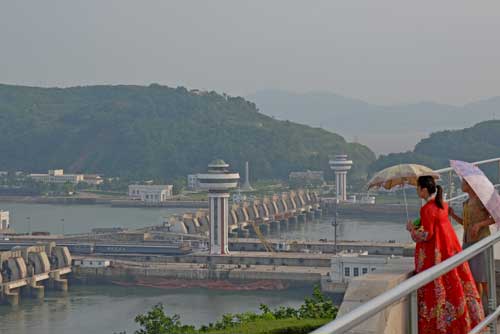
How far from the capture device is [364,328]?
1.69 m

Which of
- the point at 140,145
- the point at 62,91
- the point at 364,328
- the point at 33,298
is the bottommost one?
the point at 33,298

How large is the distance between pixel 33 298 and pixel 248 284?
430 cm

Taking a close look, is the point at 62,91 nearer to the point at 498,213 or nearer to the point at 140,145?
the point at 140,145

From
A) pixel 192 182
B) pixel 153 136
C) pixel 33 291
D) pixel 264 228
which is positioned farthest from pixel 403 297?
pixel 153 136

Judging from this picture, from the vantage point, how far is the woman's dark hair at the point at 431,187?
1788 millimetres

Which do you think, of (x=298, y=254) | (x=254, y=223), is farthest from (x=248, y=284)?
(x=254, y=223)

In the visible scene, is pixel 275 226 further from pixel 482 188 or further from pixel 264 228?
pixel 482 188

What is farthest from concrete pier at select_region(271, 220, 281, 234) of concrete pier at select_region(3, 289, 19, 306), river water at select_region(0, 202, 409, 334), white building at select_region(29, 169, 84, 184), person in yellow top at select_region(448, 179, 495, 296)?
person in yellow top at select_region(448, 179, 495, 296)

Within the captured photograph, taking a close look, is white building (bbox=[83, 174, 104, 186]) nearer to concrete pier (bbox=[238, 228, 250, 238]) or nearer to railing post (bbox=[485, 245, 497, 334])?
concrete pier (bbox=[238, 228, 250, 238])

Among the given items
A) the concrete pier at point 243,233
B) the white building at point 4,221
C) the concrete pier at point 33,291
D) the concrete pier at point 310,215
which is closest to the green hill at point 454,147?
the concrete pier at point 310,215

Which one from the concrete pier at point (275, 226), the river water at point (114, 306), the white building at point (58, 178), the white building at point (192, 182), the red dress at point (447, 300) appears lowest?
the river water at point (114, 306)

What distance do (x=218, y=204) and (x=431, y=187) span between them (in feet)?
68.7

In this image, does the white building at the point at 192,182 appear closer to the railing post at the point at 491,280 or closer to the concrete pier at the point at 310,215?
the concrete pier at the point at 310,215

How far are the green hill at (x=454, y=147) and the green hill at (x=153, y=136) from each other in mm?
3556
